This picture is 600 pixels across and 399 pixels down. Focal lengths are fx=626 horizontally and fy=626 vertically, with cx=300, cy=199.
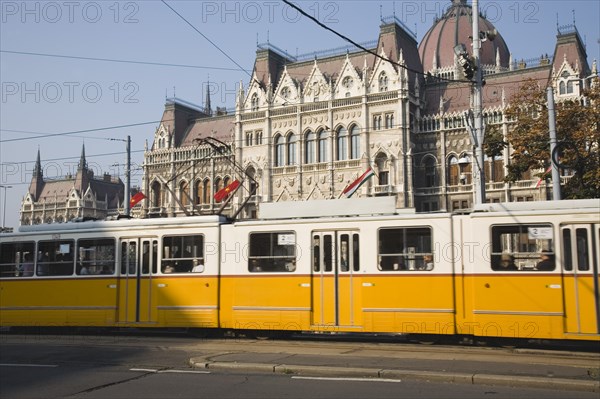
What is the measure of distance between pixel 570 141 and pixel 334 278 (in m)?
15.0

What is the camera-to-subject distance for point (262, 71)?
67.1 meters

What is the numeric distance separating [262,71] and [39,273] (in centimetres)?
5188

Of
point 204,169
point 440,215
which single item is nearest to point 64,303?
point 440,215

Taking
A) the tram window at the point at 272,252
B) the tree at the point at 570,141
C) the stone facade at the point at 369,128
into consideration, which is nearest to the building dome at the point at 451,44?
the stone facade at the point at 369,128

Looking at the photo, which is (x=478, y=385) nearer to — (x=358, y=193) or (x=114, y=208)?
(x=358, y=193)

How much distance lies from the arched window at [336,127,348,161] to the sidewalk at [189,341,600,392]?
45.0 m

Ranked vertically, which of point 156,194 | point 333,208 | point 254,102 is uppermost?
point 254,102

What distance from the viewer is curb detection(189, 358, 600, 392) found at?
29.2 ft

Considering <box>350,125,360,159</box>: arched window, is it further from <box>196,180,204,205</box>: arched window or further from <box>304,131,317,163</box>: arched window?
<box>196,180,204,205</box>: arched window

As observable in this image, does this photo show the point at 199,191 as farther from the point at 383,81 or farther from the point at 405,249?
the point at 405,249

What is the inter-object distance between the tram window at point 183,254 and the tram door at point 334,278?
3226 millimetres

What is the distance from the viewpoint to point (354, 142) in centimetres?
5781

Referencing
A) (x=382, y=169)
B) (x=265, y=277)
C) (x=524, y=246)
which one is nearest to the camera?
(x=524, y=246)

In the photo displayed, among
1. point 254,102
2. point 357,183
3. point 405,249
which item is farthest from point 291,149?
point 405,249
